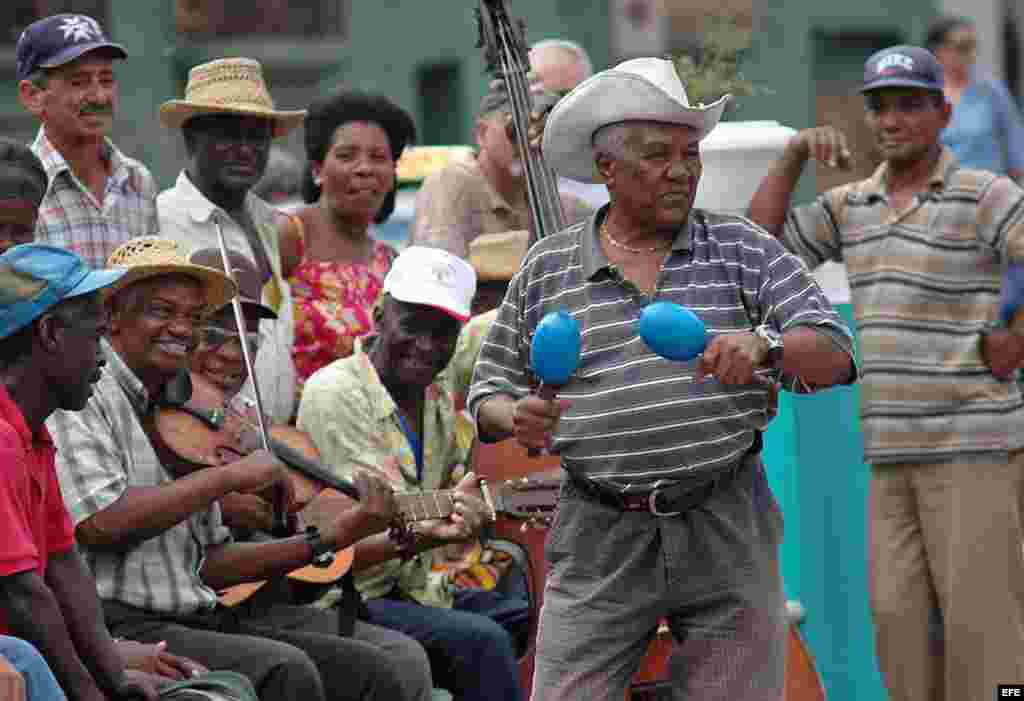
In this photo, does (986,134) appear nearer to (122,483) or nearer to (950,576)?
(950,576)

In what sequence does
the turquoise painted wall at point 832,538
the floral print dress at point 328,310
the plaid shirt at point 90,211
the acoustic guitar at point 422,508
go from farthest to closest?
1. the turquoise painted wall at point 832,538
2. the floral print dress at point 328,310
3. the plaid shirt at point 90,211
4. the acoustic guitar at point 422,508

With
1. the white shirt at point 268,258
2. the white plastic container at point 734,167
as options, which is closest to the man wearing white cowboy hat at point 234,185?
the white shirt at point 268,258

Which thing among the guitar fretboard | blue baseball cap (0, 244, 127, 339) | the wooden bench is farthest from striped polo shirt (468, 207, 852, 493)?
the guitar fretboard

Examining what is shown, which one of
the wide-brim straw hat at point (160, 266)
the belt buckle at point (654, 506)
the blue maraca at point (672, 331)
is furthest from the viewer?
the wide-brim straw hat at point (160, 266)

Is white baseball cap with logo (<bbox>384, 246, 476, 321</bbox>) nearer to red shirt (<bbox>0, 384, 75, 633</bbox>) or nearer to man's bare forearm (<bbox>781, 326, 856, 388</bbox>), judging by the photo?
red shirt (<bbox>0, 384, 75, 633</bbox>)

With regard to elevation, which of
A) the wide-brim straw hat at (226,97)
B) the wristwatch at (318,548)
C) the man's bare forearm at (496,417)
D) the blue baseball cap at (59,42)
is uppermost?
the blue baseball cap at (59,42)

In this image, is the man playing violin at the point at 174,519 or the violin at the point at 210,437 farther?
the violin at the point at 210,437

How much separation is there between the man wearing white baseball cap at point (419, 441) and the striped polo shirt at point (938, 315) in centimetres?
134

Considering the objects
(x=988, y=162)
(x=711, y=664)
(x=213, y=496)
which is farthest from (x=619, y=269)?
(x=988, y=162)

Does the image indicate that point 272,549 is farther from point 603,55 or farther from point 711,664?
point 603,55

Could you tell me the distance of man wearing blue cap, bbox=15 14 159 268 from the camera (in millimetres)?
6715

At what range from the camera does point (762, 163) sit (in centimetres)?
774

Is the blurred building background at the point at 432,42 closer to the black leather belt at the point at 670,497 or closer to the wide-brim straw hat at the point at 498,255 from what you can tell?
the wide-brim straw hat at the point at 498,255

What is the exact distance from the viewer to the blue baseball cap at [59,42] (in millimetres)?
6734
